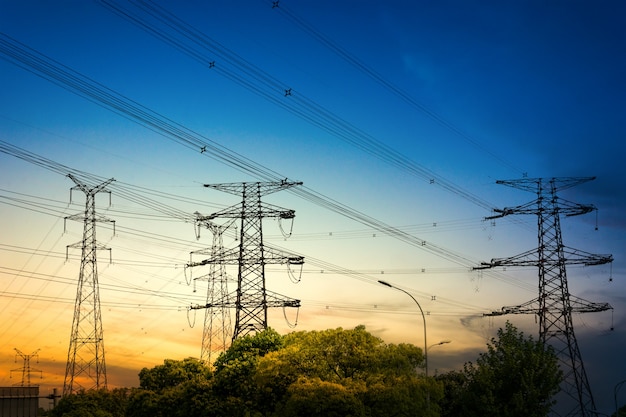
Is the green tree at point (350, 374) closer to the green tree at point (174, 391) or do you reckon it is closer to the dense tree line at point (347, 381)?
the dense tree line at point (347, 381)

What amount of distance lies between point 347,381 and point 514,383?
51.6 ft

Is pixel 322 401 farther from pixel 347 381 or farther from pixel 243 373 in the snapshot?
pixel 243 373

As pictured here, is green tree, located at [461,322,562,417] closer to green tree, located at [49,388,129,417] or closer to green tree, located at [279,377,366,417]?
green tree, located at [279,377,366,417]

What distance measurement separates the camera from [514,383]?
64.8m

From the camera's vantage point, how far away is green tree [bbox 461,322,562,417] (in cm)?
6266

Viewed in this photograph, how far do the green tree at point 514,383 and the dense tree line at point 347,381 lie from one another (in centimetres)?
9

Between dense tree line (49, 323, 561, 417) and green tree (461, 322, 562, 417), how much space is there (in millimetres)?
88

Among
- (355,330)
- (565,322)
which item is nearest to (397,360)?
(355,330)

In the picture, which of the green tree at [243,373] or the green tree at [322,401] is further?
the green tree at [243,373]

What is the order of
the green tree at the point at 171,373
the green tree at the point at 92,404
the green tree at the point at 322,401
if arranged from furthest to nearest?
1. the green tree at the point at 92,404
2. the green tree at the point at 171,373
3. the green tree at the point at 322,401

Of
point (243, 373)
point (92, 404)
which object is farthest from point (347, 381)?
point (92, 404)

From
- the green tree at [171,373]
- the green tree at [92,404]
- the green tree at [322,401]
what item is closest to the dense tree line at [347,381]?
the green tree at [322,401]

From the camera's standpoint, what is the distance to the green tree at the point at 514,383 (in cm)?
6266

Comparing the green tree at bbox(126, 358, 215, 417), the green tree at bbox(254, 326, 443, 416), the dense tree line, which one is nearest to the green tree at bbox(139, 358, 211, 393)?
the green tree at bbox(126, 358, 215, 417)
